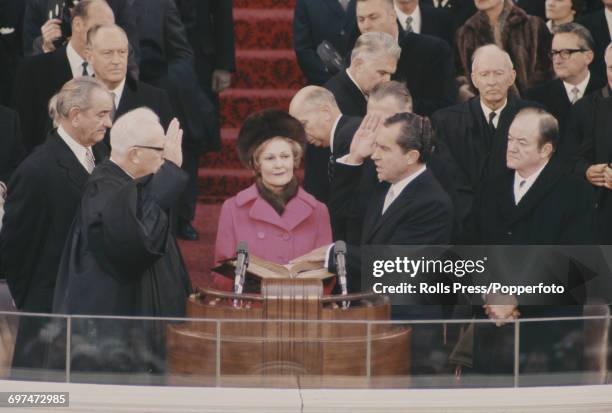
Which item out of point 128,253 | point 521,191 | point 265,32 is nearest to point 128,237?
point 128,253

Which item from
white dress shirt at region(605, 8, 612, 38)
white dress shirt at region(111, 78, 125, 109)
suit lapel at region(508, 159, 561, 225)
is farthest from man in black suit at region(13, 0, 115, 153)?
white dress shirt at region(605, 8, 612, 38)

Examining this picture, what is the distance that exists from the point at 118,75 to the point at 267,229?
4.34 ft

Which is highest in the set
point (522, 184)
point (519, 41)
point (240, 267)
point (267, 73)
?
point (267, 73)

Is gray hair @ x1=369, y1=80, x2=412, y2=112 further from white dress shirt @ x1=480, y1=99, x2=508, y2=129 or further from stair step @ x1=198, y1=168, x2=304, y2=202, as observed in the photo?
stair step @ x1=198, y1=168, x2=304, y2=202

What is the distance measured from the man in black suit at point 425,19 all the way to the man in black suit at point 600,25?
0.70 m

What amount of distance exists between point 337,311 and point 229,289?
2.09 ft

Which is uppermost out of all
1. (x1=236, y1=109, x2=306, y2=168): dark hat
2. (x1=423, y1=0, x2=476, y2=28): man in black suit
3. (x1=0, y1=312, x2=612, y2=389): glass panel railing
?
(x1=423, y1=0, x2=476, y2=28): man in black suit

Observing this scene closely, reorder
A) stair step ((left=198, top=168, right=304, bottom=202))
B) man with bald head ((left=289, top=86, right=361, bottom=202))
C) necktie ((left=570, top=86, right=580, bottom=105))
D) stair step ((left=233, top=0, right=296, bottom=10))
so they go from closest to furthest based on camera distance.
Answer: man with bald head ((left=289, top=86, right=361, bottom=202))
necktie ((left=570, top=86, right=580, bottom=105))
stair step ((left=198, top=168, right=304, bottom=202))
stair step ((left=233, top=0, right=296, bottom=10))

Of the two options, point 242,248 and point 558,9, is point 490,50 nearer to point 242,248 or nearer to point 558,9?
point 558,9

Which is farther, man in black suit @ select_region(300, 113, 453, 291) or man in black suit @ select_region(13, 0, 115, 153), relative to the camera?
man in black suit @ select_region(13, 0, 115, 153)

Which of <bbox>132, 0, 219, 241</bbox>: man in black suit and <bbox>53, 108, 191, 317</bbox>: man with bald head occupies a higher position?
<bbox>132, 0, 219, 241</bbox>: man in black suit

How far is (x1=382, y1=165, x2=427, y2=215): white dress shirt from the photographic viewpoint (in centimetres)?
730

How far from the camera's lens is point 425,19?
9352mm

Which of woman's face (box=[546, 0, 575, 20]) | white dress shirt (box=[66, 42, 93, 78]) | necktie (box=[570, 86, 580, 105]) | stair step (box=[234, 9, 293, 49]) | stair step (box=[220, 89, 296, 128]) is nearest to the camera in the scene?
white dress shirt (box=[66, 42, 93, 78])
